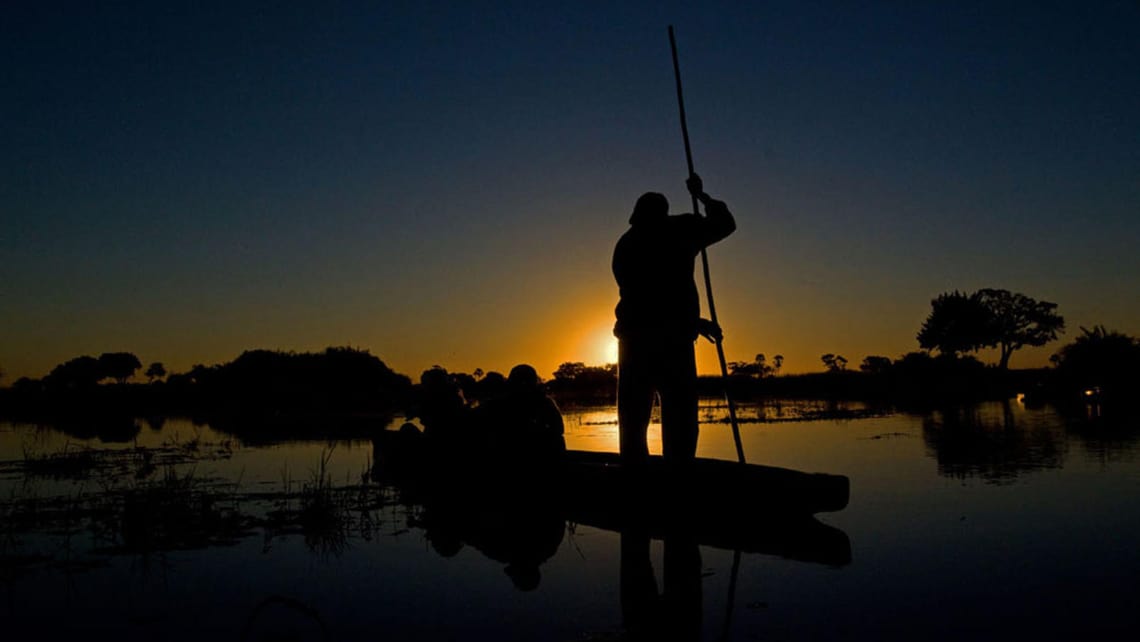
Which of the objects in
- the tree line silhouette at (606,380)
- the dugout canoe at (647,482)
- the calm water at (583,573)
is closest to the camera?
the calm water at (583,573)

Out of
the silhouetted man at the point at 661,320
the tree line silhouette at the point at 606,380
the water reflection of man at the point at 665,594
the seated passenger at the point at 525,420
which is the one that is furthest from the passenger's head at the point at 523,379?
the tree line silhouette at the point at 606,380

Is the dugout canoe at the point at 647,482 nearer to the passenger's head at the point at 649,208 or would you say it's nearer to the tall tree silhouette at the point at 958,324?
the passenger's head at the point at 649,208

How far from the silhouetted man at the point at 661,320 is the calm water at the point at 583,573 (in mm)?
960

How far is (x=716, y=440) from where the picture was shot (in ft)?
59.1

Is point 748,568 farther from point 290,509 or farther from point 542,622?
point 290,509

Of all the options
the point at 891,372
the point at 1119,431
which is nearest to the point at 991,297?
the point at 891,372

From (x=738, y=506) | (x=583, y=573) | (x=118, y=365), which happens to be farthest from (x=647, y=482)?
(x=118, y=365)

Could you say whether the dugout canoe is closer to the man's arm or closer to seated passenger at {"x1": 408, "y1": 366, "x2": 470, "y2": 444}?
seated passenger at {"x1": 408, "y1": 366, "x2": 470, "y2": 444}

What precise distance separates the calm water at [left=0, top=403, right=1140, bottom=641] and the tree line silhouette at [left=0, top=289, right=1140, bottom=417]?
31736 millimetres

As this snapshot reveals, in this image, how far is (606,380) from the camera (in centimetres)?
6744

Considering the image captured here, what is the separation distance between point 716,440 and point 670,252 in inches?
433

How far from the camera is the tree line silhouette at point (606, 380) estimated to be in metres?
43.5

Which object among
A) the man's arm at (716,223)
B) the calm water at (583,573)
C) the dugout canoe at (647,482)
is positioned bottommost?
the calm water at (583,573)

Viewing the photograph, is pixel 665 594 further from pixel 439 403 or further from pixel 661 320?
pixel 439 403
